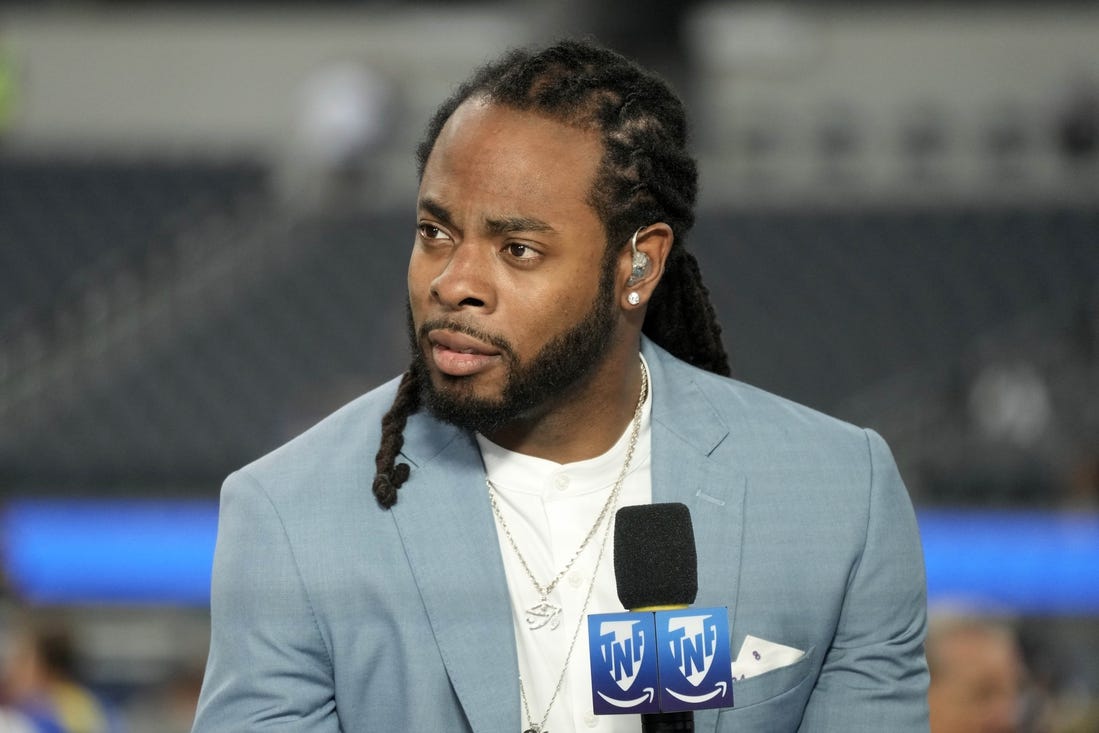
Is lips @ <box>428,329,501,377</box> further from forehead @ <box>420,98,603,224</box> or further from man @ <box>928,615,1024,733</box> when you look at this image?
man @ <box>928,615,1024,733</box>

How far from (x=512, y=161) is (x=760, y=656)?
0.70m

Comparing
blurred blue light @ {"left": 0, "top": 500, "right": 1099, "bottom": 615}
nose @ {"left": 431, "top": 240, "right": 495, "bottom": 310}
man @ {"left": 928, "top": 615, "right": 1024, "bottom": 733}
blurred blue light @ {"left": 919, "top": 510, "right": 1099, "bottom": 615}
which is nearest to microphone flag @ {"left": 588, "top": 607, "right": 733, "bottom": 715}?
nose @ {"left": 431, "top": 240, "right": 495, "bottom": 310}

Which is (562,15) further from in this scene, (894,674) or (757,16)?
(894,674)

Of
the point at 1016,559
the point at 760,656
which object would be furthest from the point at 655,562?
the point at 1016,559

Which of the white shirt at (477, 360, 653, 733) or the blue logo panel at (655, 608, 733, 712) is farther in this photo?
the white shirt at (477, 360, 653, 733)

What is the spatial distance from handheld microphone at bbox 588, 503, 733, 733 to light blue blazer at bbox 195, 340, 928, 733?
0.27 m

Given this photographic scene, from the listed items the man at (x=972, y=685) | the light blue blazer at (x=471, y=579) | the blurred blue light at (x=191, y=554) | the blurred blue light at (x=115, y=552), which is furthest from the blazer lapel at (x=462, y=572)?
the blurred blue light at (x=115, y=552)

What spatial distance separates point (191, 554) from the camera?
335 inches

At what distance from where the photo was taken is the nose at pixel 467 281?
1.98m

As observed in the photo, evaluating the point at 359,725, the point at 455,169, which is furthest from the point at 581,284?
the point at 359,725

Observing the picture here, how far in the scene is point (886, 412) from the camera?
984cm

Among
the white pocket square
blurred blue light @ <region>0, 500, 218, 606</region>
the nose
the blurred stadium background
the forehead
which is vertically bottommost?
the white pocket square

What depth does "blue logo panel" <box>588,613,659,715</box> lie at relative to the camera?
5.61ft

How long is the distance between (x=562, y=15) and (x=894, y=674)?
6.58m
